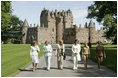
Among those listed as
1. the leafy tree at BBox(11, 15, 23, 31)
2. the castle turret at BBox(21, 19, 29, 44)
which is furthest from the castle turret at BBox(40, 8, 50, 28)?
the leafy tree at BBox(11, 15, 23, 31)

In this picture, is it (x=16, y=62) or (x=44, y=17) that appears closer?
(x=16, y=62)

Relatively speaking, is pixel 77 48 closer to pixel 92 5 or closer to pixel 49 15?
pixel 92 5

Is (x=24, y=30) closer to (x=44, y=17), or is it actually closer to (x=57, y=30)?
(x=44, y=17)

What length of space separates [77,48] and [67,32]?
95025 mm

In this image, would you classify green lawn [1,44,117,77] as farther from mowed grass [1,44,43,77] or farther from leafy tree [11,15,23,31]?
leafy tree [11,15,23,31]

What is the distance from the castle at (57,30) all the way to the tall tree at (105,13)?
6237cm

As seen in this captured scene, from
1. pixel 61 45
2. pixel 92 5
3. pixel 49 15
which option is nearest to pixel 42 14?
pixel 49 15

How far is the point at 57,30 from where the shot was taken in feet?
354

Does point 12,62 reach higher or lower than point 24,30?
lower

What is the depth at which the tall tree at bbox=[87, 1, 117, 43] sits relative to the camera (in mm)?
31975

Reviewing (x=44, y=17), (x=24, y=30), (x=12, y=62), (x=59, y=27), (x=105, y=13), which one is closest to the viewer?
(x=12, y=62)

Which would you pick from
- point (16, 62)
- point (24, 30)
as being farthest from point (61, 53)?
point (24, 30)

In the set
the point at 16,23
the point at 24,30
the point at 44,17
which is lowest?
the point at 24,30

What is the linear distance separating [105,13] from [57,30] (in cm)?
7237
